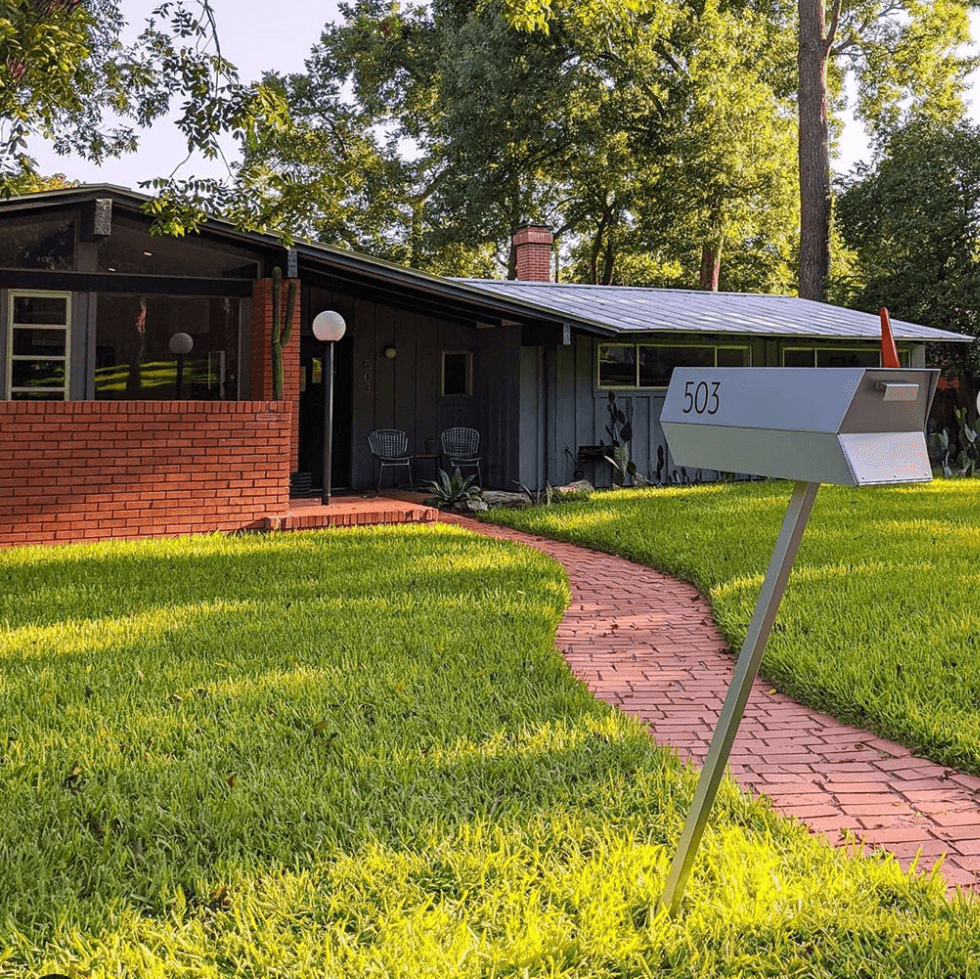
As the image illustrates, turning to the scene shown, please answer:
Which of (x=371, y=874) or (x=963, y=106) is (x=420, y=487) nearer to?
(x=371, y=874)

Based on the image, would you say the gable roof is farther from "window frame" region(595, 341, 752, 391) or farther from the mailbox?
the mailbox

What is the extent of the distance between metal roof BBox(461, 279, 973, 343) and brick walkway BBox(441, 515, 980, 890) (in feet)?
21.4

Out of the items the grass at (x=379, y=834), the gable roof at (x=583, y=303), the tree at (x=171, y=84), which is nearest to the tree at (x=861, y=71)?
the gable roof at (x=583, y=303)

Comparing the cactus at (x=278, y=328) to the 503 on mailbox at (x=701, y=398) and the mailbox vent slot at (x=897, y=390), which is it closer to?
the 503 on mailbox at (x=701, y=398)

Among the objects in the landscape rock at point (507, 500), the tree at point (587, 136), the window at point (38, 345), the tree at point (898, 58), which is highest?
the tree at point (898, 58)

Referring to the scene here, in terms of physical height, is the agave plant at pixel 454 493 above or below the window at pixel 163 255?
below

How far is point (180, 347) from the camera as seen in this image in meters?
10.8

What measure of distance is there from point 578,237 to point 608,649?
26.0 meters

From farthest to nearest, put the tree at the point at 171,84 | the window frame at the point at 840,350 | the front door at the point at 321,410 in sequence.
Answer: the window frame at the point at 840,350, the front door at the point at 321,410, the tree at the point at 171,84

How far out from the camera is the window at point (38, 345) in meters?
9.95

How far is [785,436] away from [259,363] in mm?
9331

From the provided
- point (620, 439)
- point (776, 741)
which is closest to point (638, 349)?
point (620, 439)

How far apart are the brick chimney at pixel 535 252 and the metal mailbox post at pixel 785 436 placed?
51.5ft

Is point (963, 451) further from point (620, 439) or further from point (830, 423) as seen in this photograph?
point (830, 423)
